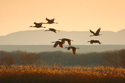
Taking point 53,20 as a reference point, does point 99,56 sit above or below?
below

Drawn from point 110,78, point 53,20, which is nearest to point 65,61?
point 110,78

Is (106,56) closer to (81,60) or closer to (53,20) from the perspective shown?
(81,60)

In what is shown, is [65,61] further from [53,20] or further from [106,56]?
[53,20]

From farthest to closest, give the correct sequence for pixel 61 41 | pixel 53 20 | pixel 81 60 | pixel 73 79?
1. pixel 81 60
2. pixel 73 79
3. pixel 53 20
4. pixel 61 41

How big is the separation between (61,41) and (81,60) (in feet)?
90.1

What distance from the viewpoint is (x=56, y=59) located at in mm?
36250

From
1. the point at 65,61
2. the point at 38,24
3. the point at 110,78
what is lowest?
the point at 65,61

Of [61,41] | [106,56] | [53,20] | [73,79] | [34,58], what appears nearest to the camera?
[61,41]

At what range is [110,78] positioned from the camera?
16.4 meters

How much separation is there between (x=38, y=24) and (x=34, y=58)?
2126cm

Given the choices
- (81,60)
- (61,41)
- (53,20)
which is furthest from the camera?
(81,60)

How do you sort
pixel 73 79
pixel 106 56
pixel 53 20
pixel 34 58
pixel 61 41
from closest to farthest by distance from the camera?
pixel 61 41 → pixel 53 20 → pixel 73 79 → pixel 34 58 → pixel 106 56

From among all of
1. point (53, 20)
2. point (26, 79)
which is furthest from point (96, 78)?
point (53, 20)

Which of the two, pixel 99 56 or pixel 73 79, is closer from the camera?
pixel 73 79
